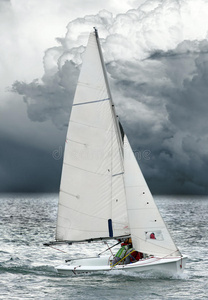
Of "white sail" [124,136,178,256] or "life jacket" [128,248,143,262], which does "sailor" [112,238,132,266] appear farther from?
"white sail" [124,136,178,256]

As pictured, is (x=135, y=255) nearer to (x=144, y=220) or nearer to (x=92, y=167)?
(x=144, y=220)

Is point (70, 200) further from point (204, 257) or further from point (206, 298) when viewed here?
point (204, 257)

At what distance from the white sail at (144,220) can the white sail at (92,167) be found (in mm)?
598

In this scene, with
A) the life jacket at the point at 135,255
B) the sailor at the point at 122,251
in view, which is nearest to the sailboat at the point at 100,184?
the life jacket at the point at 135,255

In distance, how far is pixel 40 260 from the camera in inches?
1331

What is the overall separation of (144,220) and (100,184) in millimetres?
3208

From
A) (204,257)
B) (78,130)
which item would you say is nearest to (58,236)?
(78,130)

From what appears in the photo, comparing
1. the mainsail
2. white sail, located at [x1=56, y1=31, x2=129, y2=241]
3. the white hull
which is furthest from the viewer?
white sail, located at [x1=56, y1=31, x2=129, y2=241]

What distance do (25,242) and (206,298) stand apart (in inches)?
1042

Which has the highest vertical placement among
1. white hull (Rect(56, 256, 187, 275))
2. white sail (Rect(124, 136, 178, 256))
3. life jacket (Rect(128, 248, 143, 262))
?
white sail (Rect(124, 136, 178, 256))

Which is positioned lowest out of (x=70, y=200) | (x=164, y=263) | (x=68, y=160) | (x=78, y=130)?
(x=164, y=263)

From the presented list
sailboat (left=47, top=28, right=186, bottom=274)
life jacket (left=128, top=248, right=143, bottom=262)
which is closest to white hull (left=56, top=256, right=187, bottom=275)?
sailboat (left=47, top=28, right=186, bottom=274)

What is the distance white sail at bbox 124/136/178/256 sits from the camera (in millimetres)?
24797

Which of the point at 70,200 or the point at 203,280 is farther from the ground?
the point at 70,200
